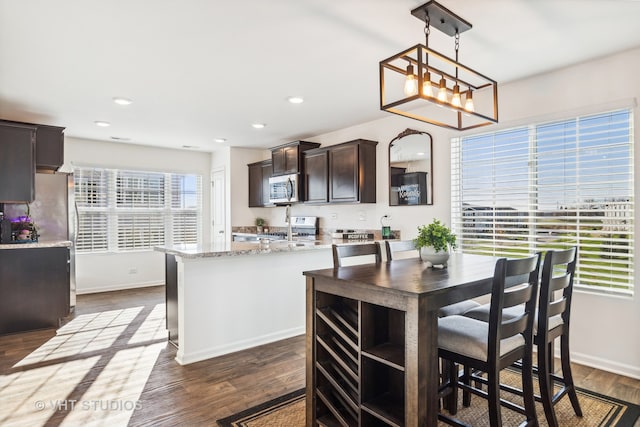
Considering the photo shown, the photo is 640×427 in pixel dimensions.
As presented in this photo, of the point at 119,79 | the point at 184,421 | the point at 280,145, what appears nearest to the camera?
the point at 184,421

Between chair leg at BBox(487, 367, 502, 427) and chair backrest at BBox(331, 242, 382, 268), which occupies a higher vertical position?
chair backrest at BBox(331, 242, 382, 268)

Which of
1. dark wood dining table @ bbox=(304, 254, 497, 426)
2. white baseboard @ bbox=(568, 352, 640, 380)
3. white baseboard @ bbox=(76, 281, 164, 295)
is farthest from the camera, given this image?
white baseboard @ bbox=(76, 281, 164, 295)

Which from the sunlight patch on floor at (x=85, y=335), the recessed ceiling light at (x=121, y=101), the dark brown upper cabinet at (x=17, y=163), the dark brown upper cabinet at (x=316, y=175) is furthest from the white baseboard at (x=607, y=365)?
the dark brown upper cabinet at (x=17, y=163)

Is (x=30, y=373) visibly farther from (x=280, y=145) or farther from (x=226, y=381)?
(x=280, y=145)

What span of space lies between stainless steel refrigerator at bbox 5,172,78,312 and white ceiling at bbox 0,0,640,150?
81cm

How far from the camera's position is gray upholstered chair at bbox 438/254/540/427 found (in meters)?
1.72

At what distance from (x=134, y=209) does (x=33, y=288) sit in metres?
2.56

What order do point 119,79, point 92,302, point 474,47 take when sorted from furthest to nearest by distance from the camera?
point 92,302 < point 119,79 < point 474,47

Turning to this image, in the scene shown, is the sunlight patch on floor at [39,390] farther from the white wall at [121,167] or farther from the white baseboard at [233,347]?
the white wall at [121,167]

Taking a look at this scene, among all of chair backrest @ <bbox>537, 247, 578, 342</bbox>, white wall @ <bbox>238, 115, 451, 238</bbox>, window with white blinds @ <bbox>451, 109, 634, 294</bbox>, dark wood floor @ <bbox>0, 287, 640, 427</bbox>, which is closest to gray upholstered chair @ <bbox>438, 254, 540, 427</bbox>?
chair backrest @ <bbox>537, 247, 578, 342</bbox>

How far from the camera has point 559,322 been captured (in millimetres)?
2229

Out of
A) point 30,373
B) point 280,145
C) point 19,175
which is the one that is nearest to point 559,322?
point 30,373

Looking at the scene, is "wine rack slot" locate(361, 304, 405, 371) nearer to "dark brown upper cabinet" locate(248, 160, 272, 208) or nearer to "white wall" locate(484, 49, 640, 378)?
"white wall" locate(484, 49, 640, 378)

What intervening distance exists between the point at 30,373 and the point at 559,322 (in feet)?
12.0
